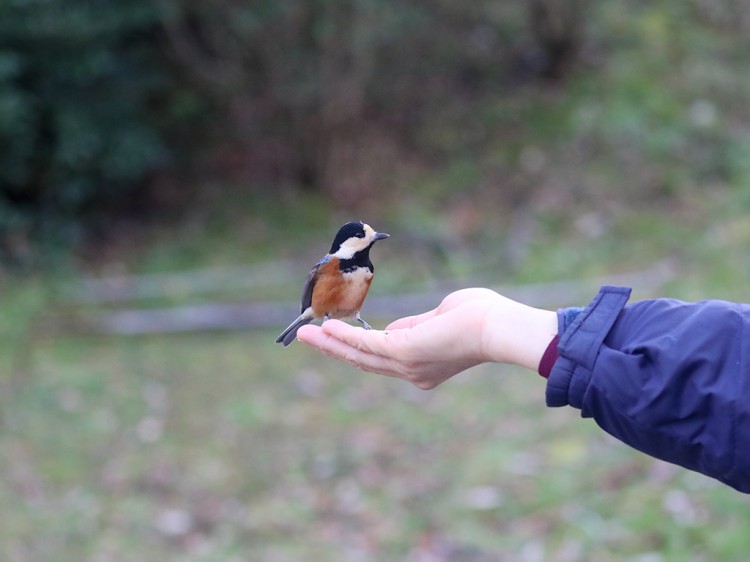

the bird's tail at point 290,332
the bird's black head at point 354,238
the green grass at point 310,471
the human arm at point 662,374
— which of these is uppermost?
the bird's black head at point 354,238

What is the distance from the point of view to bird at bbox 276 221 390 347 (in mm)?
2490

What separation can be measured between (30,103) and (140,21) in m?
1.10

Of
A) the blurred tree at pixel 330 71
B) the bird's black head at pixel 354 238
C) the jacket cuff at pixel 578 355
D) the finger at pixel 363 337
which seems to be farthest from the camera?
the blurred tree at pixel 330 71

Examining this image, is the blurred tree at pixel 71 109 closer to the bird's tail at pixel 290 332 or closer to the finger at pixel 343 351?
the bird's tail at pixel 290 332

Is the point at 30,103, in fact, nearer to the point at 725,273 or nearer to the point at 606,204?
the point at 606,204

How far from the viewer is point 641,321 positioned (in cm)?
185

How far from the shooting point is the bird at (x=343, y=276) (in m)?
2.49

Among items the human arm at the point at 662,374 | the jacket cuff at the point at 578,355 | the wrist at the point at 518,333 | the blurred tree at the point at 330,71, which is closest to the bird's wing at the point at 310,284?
the wrist at the point at 518,333

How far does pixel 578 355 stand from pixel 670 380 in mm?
173

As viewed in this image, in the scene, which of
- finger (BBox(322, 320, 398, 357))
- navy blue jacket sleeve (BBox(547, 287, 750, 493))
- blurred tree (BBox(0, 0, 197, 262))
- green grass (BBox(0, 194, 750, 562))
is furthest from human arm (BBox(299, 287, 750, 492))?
blurred tree (BBox(0, 0, 197, 262))

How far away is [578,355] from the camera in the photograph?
182 cm

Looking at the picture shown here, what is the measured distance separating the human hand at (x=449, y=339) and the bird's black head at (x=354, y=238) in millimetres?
185

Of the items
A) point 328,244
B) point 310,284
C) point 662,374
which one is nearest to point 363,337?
point 310,284

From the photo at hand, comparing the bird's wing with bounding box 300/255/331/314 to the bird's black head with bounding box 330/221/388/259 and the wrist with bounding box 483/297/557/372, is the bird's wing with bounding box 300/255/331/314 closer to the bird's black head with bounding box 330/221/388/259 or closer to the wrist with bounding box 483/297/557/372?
the bird's black head with bounding box 330/221/388/259
